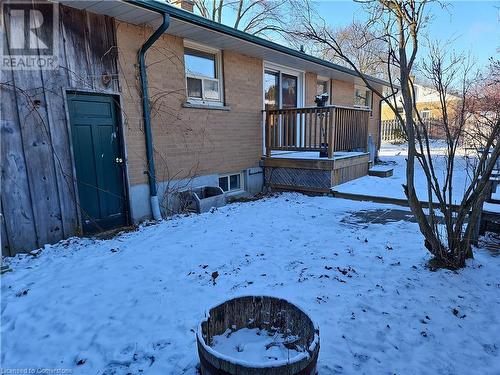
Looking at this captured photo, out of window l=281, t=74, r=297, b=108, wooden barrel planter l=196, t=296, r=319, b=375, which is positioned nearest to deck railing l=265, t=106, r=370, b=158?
window l=281, t=74, r=297, b=108

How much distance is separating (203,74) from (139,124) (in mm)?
1916

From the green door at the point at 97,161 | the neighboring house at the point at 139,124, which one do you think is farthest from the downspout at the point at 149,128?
the green door at the point at 97,161

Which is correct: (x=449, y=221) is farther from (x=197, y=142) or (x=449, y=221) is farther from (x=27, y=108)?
(x=27, y=108)

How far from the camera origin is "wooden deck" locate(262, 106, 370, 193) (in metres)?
7.18

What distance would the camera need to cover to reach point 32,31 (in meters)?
4.04

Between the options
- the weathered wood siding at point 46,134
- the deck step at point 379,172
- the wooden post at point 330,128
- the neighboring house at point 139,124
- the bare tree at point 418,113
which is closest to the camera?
the bare tree at point 418,113

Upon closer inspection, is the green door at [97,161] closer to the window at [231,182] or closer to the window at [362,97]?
the window at [231,182]

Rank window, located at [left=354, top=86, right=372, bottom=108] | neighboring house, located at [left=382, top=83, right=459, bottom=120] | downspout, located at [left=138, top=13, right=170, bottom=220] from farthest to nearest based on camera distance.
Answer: window, located at [left=354, top=86, right=372, bottom=108], downspout, located at [left=138, top=13, right=170, bottom=220], neighboring house, located at [left=382, top=83, right=459, bottom=120]

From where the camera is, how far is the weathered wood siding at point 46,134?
389 centimetres

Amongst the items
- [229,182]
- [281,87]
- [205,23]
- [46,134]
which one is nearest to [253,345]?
[46,134]

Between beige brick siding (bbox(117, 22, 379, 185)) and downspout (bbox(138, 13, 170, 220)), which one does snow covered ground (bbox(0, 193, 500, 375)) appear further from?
beige brick siding (bbox(117, 22, 379, 185))

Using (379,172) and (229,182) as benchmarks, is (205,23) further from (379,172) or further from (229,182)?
(379,172)

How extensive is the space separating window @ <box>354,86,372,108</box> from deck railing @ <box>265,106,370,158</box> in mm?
5615

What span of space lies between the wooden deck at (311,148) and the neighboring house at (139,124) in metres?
A: 0.03
